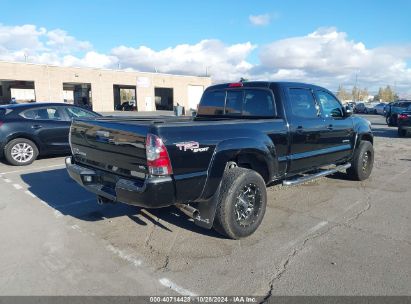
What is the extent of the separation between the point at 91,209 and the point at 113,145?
5.98 feet

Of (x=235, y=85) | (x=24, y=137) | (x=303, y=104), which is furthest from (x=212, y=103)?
(x=24, y=137)

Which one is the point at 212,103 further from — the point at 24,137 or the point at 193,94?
the point at 193,94

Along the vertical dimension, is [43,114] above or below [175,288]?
above

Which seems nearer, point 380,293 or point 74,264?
point 380,293

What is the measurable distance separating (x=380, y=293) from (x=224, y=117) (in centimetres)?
336

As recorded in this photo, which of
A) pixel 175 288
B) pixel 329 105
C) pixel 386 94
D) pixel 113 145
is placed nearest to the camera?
pixel 175 288

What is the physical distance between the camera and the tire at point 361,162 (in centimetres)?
696

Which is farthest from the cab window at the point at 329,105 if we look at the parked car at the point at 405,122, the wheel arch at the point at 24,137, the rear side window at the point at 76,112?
the parked car at the point at 405,122

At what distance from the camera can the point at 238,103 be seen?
5492mm

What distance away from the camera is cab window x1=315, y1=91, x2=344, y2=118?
19.8 feet

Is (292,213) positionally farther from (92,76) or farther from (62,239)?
(92,76)

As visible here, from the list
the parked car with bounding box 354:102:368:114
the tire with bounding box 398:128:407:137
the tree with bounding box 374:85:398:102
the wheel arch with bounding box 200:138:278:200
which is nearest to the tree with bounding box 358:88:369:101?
the tree with bounding box 374:85:398:102

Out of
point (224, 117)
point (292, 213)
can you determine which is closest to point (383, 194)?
point (292, 213)

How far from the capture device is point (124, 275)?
341cm
